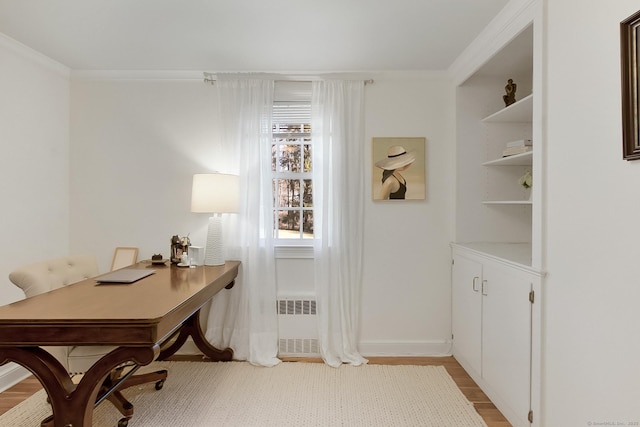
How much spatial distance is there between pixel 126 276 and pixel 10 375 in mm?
1289

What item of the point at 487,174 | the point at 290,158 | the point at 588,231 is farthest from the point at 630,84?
the point at 290,158

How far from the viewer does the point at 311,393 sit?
2588 mm

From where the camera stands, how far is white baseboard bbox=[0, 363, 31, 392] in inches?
103

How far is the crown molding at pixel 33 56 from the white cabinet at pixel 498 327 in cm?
370

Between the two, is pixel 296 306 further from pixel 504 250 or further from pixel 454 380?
→ pixel 504 250

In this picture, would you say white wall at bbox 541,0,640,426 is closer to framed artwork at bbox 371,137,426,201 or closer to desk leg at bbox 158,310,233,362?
framed artwork at bbox 371,137,426,201

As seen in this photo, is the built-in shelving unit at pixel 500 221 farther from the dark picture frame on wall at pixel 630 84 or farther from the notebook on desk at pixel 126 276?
the notebook on desk at pixel 126 276

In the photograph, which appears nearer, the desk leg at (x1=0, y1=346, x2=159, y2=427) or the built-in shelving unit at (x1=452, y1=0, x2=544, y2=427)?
the desk leg at (x1=0, y1=346, x2=159, y2=427)

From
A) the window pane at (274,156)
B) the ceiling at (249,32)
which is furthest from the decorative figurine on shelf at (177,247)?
the ceiling at (249,32)

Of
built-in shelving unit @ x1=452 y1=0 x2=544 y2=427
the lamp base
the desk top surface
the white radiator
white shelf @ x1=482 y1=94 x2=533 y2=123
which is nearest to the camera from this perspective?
the desk top surface

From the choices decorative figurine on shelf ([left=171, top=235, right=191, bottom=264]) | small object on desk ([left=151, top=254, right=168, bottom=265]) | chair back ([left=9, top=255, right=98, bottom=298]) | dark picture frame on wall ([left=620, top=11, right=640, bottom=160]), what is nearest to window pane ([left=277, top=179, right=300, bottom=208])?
decorative figurine on shelf ([left=171, top=235, right=191, bottom=264])

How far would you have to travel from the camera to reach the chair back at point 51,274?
81.8 inches

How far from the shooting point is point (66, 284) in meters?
2.39

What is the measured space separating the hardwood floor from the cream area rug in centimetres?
7
